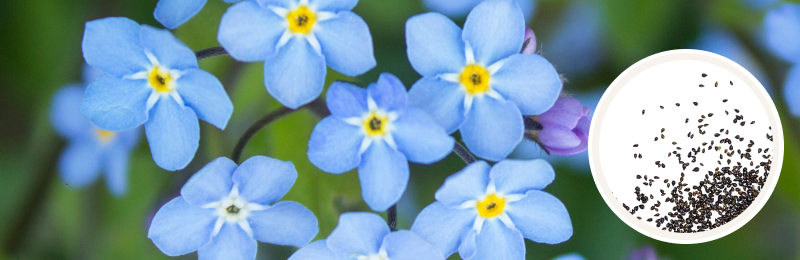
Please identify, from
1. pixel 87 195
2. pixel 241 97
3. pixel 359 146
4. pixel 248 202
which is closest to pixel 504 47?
pixel 359 146

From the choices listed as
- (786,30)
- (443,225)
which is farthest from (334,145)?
(786,30)

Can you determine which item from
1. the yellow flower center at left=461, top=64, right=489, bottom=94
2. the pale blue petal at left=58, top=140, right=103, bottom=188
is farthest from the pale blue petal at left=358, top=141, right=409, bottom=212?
the pale blue petal at left=58, top=140, right=103, bottom=188

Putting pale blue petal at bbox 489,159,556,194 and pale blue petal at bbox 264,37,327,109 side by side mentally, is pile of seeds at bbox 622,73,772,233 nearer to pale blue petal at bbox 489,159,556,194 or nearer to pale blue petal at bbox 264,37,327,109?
pale blue petal at bbox 489,159,556,194

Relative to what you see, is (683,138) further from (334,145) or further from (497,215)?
(334,145)

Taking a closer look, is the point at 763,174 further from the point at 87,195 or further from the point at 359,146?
the point at 87,195

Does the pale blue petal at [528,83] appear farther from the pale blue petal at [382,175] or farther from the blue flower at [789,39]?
the blue flower at [789,39]

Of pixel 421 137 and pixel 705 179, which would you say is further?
pixel 705 179

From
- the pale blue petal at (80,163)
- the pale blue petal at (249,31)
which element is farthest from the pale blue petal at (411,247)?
the pale blue petal at (80,163)
